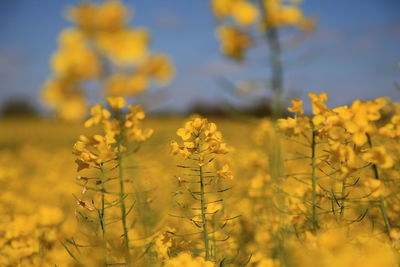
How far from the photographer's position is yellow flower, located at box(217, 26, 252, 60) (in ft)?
7.25

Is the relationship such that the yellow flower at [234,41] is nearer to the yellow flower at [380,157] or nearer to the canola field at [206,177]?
the canola field at [206,177]

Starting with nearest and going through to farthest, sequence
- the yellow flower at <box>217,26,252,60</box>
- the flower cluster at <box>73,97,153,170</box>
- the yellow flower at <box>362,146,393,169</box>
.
→ 1. the yellow flower at <box>362,146,393,169</box>
2. the flower cluster at <box>73,97,153,170</box>
3. the yellow flower at <box>217,26,252,60</box>

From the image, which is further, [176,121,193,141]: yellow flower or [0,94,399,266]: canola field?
[176,121,193,141]: yellow flower

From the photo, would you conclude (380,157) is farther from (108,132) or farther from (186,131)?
(108,132)

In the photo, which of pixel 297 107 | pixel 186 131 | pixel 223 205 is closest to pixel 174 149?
pixel 186 131

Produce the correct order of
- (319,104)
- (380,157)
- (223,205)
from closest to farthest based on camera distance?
(380,157) < (319,104) < (223,205)

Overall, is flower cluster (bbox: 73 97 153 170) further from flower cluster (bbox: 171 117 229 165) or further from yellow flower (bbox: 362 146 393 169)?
yellow flower (bbox: 362 146 393 169)

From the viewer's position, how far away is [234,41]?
224 cm

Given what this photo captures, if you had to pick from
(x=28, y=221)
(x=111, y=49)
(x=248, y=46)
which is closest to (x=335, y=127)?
(x=248, y=46)

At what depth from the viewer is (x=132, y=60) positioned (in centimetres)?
221

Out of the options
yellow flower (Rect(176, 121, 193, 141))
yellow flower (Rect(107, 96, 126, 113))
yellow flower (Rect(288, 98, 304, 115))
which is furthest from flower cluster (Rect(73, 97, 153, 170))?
yellow flower (Rect(288, 98, 304, 115))

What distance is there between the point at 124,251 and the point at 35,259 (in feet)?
2.45

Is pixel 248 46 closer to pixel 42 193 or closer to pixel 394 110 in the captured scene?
pixel 394 110

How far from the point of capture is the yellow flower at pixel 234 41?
7.25ft
